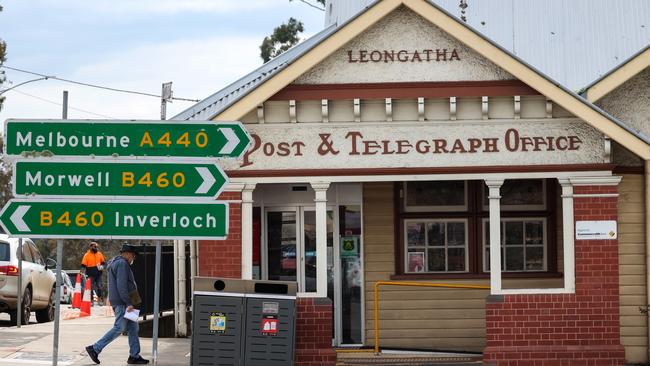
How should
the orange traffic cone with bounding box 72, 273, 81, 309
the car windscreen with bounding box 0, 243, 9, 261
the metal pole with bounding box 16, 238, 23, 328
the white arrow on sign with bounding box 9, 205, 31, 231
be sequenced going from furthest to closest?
the orange traffic cone with bounding box 72, 273, 81, 309 < the car windscreen with bounding box 0, 243, 9, 261 < the metal pole with bounding box 16, 238, 23, 328 < the white arrow on sign with bounding box 9, 205, 31, 231

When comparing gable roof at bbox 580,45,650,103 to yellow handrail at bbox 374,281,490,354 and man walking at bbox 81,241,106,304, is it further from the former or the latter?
man walking at bbox 81,241,106,304

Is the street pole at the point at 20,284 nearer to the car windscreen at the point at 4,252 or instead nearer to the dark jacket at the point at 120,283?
the car windscreen at the point at 4,252

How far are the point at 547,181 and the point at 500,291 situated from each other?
2.52m

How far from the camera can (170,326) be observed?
2209cm

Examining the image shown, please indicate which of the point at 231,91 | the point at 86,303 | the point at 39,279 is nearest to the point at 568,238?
the point at 231,91

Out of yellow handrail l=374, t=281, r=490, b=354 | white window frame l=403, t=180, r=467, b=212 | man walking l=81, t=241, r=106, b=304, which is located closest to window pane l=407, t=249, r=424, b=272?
yellow handrail l=374, t=281, r=490, b=354

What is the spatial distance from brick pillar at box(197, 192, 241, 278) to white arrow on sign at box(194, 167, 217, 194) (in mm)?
6043

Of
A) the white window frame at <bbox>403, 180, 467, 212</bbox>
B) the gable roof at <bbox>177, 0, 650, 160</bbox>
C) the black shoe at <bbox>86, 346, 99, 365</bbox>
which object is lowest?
the black shoe at <bbox>86, 346, 99, 365</bbox>

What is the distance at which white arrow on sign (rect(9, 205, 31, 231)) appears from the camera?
9.80 meters

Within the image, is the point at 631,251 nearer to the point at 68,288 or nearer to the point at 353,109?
the point at 353,109

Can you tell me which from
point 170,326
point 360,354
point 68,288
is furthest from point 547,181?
point 68,288

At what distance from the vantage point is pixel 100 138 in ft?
33.1

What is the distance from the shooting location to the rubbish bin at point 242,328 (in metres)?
14.9

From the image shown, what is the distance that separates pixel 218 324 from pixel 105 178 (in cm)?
522
